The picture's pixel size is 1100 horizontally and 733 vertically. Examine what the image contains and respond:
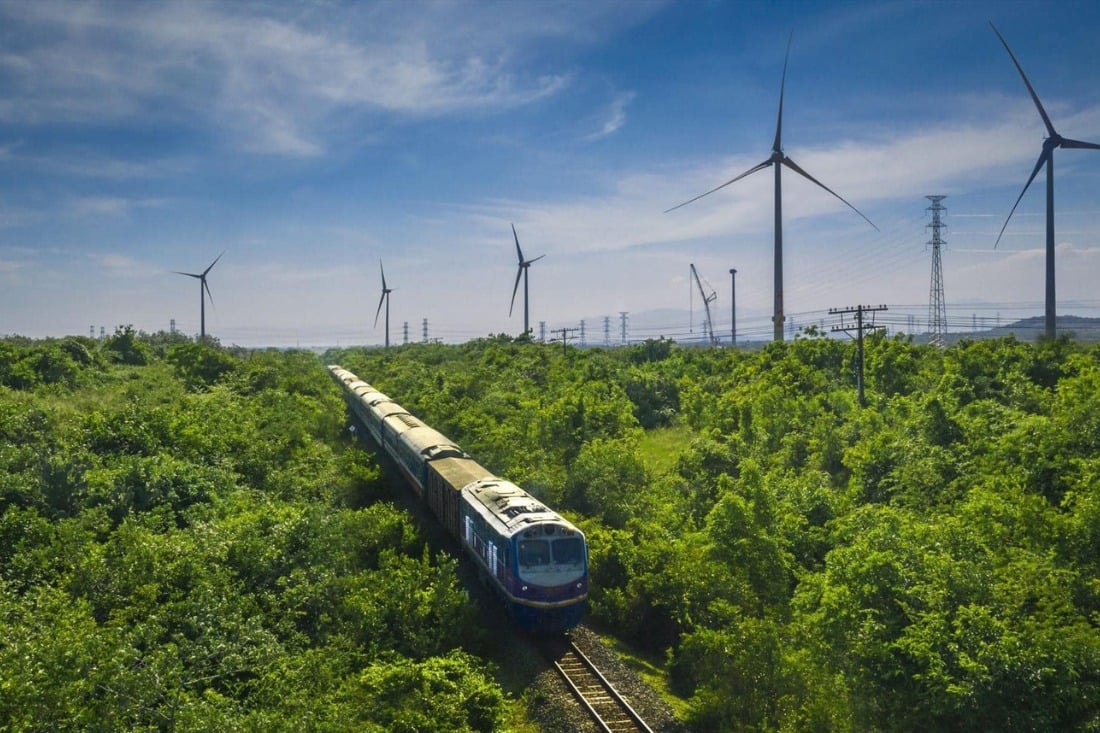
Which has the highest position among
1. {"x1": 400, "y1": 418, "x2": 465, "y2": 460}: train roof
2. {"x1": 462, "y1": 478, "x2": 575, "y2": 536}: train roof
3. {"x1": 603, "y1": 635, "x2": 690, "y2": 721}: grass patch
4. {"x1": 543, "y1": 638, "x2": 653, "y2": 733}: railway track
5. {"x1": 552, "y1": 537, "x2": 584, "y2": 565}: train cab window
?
{"x1": 400, "y1": 418, "x2": 465, "y2": 460}: train roof

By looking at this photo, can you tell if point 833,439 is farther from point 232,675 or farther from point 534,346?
point 534,346

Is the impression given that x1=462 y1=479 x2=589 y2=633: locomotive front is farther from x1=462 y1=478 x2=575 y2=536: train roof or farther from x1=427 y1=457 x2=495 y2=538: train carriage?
x1=427 y1=457 x2=495 y2=538: train carriage

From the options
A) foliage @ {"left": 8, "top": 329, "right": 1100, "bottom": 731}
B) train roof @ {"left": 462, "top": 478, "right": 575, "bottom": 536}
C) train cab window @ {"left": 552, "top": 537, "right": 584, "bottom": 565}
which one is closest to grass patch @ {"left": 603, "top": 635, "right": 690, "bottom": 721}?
foliage @ {"left": 8, "top": 329, "right": 1100, "bottom": 731}

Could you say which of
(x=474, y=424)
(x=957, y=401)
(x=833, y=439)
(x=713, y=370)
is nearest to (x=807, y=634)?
(x=833, y=439)

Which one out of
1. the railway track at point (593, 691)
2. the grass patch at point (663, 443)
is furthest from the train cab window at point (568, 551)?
the grass patch at point (663, 443)

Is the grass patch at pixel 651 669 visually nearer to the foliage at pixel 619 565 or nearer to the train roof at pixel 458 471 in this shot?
the foliage at pixel 619 565
